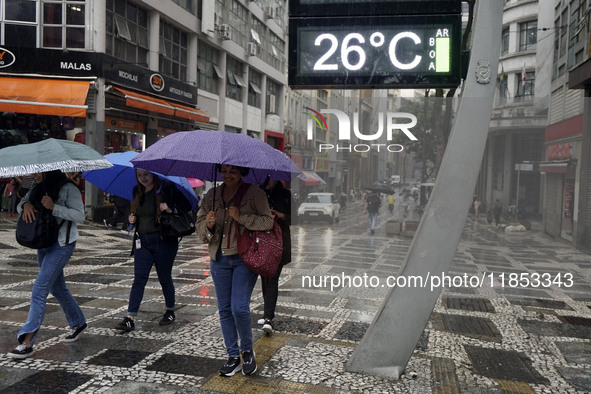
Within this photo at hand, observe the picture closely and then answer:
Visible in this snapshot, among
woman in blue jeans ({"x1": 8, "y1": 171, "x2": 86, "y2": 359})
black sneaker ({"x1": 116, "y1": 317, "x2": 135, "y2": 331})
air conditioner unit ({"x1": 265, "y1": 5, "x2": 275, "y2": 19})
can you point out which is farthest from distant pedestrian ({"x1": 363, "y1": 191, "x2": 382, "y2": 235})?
air conditioner unit ({"x1": 265, "y1": 5, "x2": 275, "y2": 19})

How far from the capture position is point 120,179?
20.2 ft

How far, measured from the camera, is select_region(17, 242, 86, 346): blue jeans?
461 centimetres

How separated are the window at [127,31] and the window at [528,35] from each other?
15.8 m

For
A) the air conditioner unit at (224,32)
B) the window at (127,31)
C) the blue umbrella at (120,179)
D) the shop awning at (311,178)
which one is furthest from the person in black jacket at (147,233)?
the air conditioner unit at (224,32)

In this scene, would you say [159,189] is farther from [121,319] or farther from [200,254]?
[200,254]

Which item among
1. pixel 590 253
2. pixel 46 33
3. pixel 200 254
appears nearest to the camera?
pixel 590 253

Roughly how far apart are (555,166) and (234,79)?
25.0 metres

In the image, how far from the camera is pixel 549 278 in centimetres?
757

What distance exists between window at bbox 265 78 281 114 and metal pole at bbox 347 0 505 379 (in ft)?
102

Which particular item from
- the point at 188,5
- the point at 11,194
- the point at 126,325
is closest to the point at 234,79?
the point at 188,5

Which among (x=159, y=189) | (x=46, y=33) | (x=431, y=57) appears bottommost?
(x=159, y=189)

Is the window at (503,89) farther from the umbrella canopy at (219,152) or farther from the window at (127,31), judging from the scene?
the window at (127,31)

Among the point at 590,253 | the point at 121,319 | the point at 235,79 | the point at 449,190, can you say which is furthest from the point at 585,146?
the point at 235,79

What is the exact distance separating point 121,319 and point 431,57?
402 centimetres
